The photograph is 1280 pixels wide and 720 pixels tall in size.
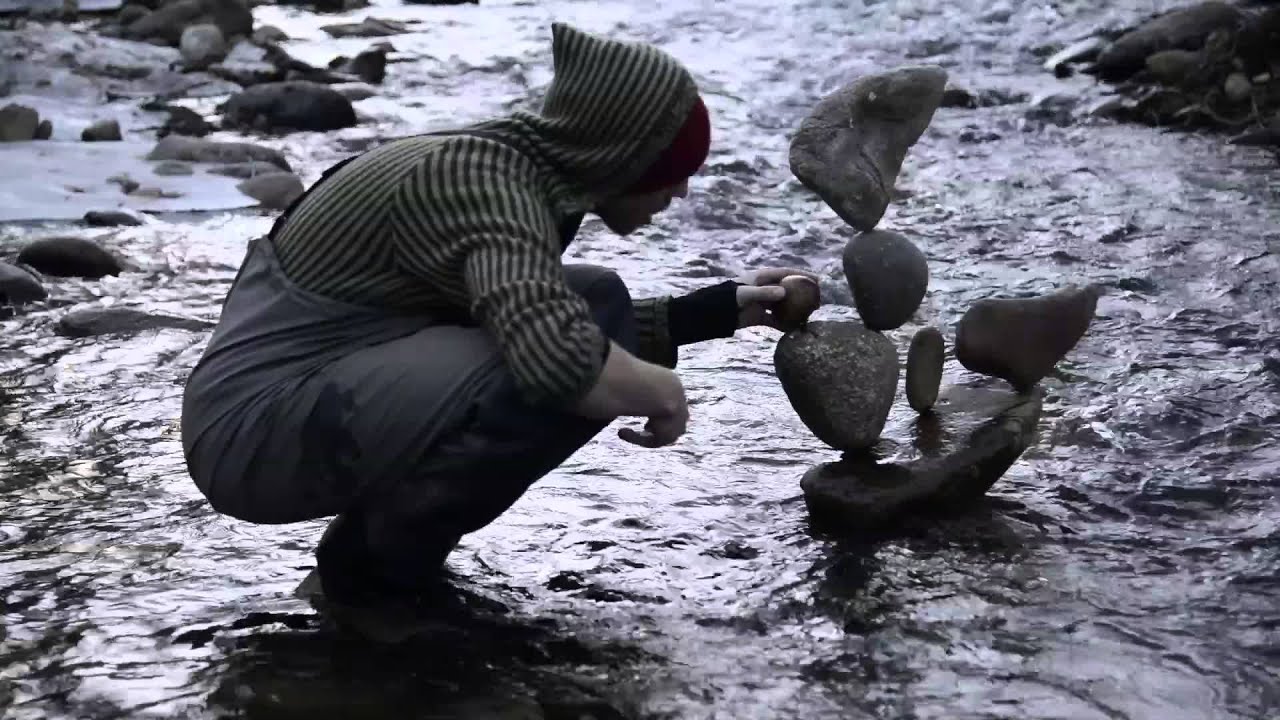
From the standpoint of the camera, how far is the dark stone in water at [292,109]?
26.6 ft

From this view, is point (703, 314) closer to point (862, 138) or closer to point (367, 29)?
point (862, 138)

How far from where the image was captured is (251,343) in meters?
2.67

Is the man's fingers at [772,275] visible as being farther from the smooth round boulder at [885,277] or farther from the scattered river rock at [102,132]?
the scattered river rock at [102,132]

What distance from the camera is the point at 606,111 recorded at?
253 cm

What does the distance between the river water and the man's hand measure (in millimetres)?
412

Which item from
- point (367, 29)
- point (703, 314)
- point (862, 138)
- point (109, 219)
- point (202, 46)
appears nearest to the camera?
point (703, 314)

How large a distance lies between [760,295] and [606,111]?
60cm

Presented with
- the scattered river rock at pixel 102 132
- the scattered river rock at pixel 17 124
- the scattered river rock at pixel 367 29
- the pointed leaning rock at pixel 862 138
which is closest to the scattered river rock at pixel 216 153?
the scattered river rock at pixel 102 132

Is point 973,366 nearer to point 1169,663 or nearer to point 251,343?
point 1169,663

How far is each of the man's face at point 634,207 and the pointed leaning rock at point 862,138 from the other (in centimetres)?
60

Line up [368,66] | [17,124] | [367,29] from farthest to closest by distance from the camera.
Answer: [367,29] → [368,66] → [17,124]

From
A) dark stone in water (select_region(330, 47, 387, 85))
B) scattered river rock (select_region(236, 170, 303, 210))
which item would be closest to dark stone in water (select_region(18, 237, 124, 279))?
scattered river rock (select_region(236, 170, 303, 210))

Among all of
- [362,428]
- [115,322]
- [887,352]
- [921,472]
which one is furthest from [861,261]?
[115,322]

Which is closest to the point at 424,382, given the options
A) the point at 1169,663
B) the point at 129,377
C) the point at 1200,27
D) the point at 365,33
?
the point at 1169,663
